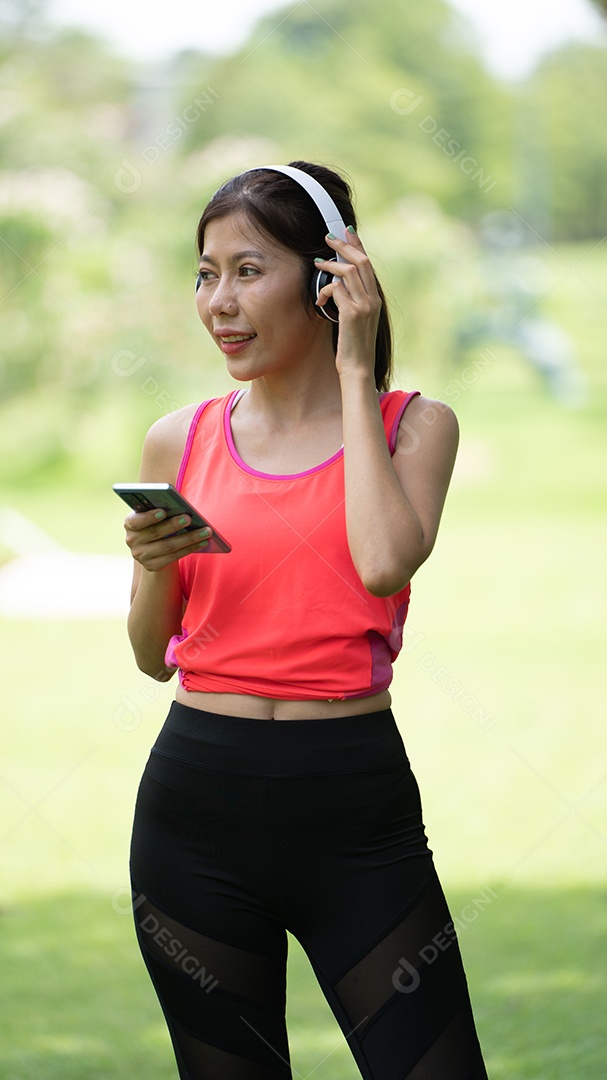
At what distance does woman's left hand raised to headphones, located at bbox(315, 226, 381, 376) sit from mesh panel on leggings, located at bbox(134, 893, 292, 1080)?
761mm

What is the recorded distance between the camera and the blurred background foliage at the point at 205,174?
16.7 metres

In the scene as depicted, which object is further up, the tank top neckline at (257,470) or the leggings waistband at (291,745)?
the tank top neckline at (257,470)

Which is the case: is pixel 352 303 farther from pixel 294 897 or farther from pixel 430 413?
pixel 294 897

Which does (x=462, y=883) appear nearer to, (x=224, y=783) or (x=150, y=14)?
(x=224, y=783)

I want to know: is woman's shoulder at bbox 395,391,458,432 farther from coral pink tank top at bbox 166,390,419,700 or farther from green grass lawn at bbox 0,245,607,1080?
green grass lawn at bbox 0,245,607,1080

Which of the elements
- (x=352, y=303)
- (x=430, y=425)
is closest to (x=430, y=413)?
(x=430, y=425)

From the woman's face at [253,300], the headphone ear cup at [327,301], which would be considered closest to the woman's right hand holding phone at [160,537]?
the woman's face at [253,300]

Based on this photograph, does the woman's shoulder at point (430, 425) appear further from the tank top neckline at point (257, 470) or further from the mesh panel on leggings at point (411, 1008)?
the mesh panel on leggings at point (411, 1008)

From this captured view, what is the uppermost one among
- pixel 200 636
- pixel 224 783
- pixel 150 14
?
pixel 150 14

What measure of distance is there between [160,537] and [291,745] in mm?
314

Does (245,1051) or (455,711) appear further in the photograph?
(455,711)

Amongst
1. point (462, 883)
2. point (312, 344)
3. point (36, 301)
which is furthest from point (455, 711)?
point (36, 301)

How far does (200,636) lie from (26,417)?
18.9 m

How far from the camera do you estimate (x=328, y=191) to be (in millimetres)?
1863
